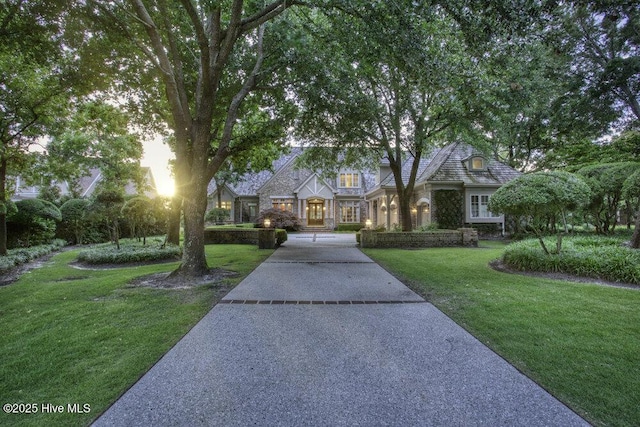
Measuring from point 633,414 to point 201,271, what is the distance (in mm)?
7231

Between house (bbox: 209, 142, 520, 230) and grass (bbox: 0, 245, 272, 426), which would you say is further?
house (bbox: 209, 142, 520, 230)

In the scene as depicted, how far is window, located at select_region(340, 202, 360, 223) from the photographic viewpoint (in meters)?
29.5

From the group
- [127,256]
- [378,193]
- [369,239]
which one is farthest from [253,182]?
[127,256]

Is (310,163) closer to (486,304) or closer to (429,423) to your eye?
(486,304)

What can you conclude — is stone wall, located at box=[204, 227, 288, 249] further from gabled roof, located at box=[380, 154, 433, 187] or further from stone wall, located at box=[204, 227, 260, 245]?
gabled roof, located at box=[380, 154, 433, 187]

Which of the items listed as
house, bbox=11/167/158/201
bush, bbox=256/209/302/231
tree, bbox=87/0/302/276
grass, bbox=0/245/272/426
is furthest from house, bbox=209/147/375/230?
grass, bbox=0/245/272/426

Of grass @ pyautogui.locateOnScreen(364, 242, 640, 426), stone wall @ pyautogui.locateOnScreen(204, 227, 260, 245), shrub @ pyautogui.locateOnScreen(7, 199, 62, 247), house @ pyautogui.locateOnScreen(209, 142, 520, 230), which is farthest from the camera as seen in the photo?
house @ pyautogui.locateOnScreen(209, 142, 520, 230)

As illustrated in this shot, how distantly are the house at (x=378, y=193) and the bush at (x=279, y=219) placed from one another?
225 centimetres

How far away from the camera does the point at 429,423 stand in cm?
229

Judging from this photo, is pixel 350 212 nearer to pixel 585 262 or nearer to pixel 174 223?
pixel 174 223

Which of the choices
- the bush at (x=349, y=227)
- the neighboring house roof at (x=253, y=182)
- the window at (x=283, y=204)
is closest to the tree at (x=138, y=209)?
the window at (x=283, y=204)

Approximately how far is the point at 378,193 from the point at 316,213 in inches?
288

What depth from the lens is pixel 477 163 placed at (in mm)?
18938

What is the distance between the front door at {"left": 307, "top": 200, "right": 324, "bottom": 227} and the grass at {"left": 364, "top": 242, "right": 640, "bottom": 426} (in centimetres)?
2186
